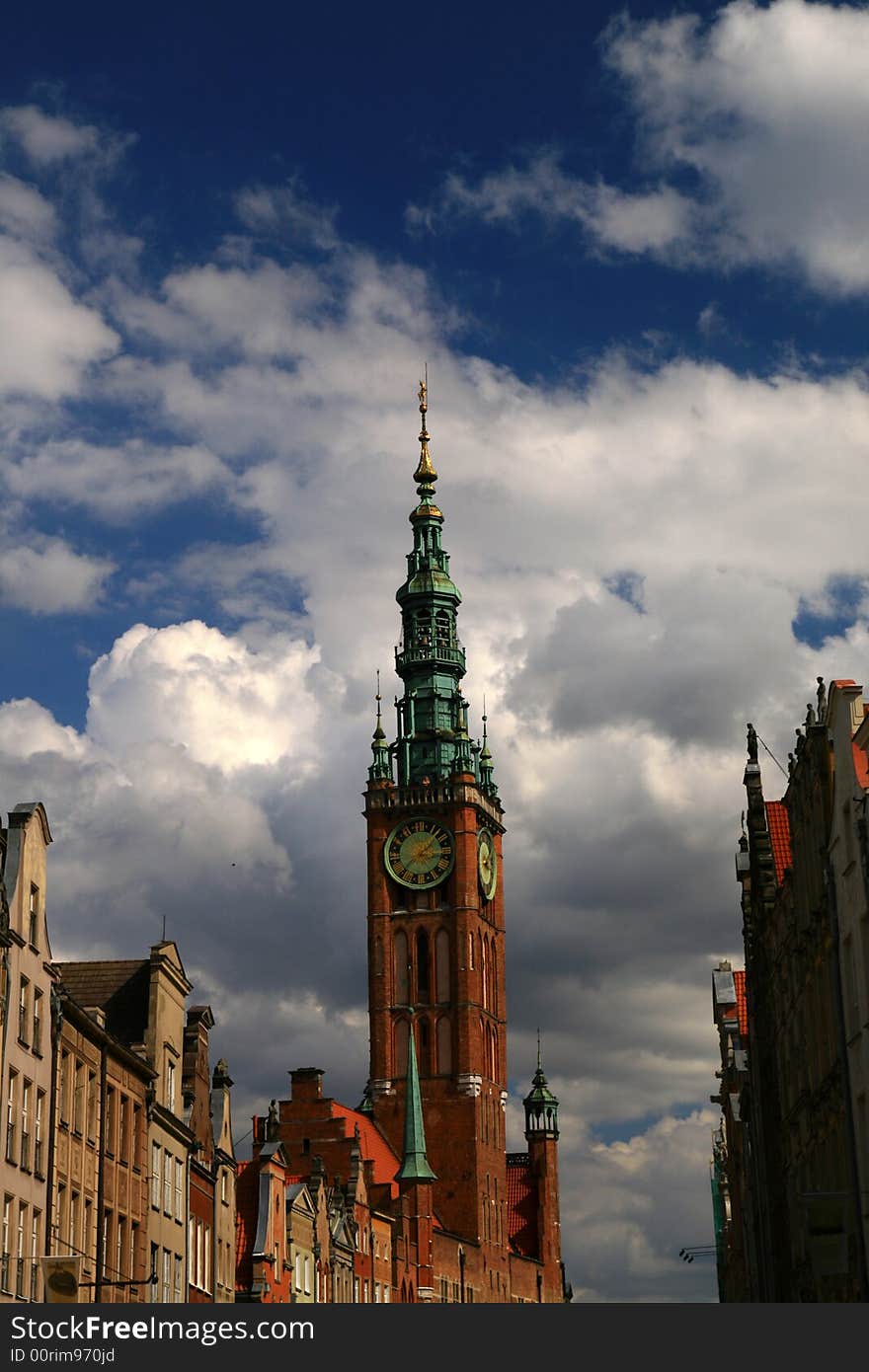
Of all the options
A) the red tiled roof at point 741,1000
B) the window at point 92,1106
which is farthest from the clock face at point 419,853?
the window at point 92,1106

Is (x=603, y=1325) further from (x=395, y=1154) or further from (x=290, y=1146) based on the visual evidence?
(x=395, y=1154)

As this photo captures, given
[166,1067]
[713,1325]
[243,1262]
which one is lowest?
[713,1325]

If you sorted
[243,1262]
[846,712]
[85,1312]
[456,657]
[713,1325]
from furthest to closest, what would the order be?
[456,657] < [243,1262] < [846,712] < [85,1312] < [713,1325]

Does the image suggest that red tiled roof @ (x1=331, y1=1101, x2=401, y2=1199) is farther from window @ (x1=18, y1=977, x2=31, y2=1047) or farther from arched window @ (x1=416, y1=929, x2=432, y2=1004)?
window @ (x1=18, y1=977, x2=31, y2=1047)

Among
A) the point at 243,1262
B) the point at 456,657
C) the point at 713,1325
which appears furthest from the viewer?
the point at 456,657

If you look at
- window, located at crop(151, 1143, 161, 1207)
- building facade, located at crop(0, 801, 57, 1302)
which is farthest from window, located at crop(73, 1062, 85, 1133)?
window, located at crop(151, 1143, 161, 1207)

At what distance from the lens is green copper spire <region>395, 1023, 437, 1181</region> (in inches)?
4818

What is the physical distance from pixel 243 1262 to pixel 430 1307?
160 feet

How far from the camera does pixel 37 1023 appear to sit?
162ft

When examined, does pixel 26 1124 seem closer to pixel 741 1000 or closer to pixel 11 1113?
pixel 11 1113

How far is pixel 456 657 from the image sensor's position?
149 m

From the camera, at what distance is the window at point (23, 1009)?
157ft

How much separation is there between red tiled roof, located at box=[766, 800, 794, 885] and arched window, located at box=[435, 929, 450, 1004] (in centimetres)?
8268

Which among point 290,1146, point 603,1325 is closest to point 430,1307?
point 603,1325
